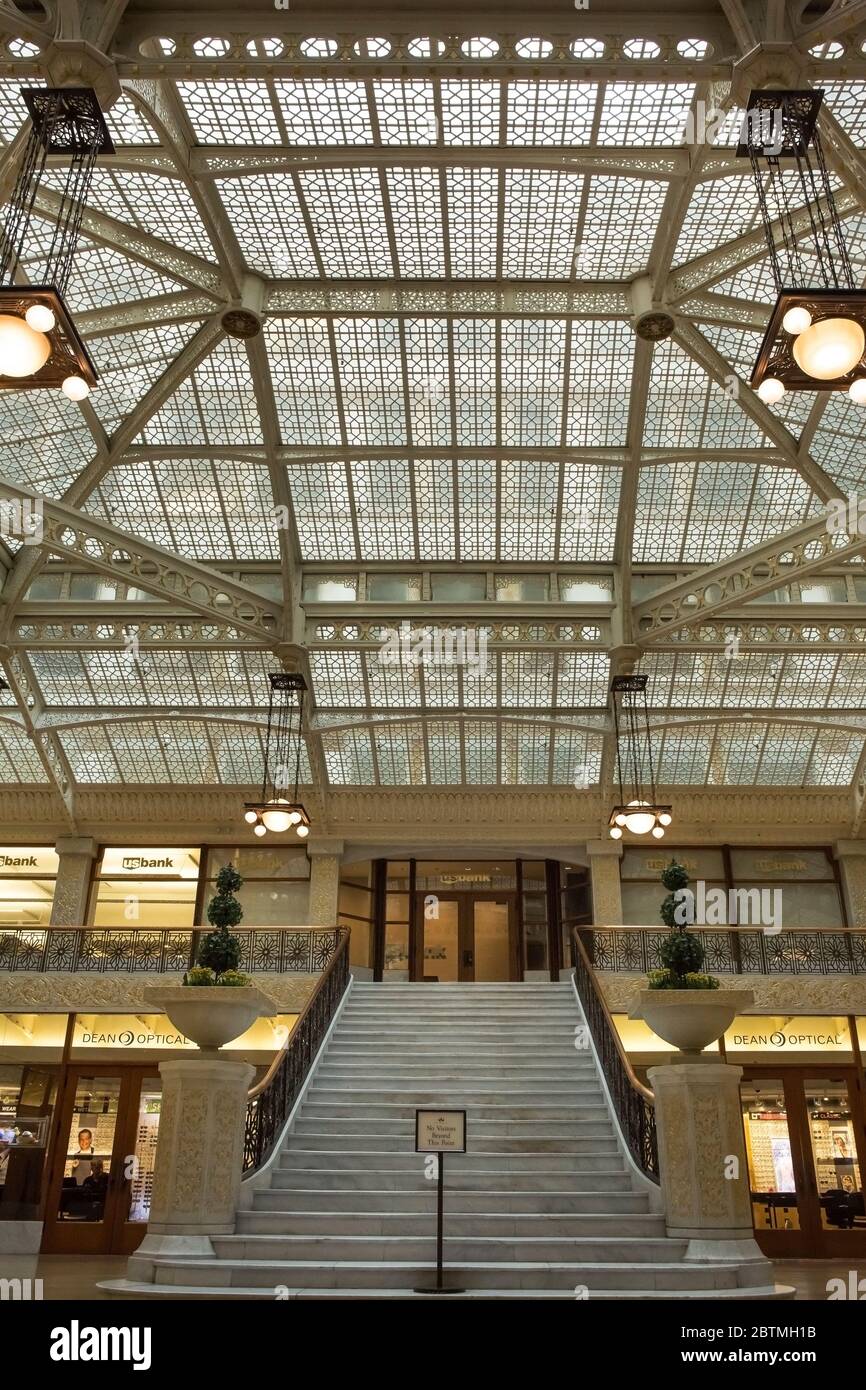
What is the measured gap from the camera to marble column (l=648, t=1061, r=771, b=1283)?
292 inches

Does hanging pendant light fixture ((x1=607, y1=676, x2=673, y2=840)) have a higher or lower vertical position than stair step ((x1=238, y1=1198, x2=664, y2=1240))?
higher

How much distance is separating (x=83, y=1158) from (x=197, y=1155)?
9432mm

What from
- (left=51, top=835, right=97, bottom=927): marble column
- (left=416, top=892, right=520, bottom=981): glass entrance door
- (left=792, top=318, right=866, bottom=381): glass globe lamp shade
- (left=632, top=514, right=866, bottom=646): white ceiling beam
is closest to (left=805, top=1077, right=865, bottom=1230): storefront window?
(left=416, top=892, right=520, bottom=981): glass entrance door

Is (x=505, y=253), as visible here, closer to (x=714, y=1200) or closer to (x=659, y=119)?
(x=659, y=119)

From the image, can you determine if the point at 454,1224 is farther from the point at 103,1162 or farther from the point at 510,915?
the point at 510,915

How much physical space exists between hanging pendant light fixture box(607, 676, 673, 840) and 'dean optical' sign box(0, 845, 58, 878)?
449 inches

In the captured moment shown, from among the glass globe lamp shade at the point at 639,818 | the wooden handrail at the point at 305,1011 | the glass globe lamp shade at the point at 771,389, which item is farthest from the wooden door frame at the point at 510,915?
the glass globe lamp shade at the point at 771,389

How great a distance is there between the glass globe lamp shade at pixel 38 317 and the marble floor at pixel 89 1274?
5.93 meters

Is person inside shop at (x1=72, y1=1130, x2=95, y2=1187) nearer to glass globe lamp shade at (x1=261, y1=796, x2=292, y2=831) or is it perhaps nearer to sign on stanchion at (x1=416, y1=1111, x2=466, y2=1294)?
glass globe lamp shade at (x1=261, y1=796, x2=292, y2=831)

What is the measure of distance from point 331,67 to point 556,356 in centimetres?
703

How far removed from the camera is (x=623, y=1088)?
9.82 meters

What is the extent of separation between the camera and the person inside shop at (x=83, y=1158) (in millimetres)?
15164

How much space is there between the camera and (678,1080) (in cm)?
782

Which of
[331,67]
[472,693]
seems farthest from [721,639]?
[331,67]
